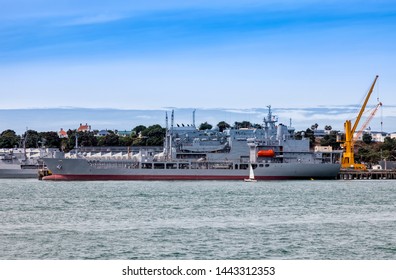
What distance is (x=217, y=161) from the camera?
7850 centimetres

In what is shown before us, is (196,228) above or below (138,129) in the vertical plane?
below

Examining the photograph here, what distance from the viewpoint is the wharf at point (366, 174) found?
8744cm

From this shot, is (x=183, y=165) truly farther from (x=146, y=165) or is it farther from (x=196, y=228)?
(x=196, y=228)

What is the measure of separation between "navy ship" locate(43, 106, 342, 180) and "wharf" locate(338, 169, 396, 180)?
9.78 ft

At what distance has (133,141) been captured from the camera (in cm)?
14438

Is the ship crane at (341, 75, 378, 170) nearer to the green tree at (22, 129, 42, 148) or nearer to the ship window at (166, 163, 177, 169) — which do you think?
the ship window at (166, 163, 177, 169)

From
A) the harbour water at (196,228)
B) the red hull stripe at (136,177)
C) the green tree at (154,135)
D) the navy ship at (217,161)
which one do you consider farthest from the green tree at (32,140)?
the harbour water at (196,228)

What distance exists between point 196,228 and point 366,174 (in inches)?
2550

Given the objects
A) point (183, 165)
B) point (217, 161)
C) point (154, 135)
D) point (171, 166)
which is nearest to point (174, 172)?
point (171, 166)

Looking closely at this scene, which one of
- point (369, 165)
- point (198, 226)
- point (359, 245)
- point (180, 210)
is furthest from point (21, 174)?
point (359, 245)

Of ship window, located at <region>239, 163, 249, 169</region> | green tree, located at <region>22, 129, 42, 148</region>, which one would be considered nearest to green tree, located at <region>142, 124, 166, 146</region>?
green tree, located at <region>22, 129, 42, 148</region>

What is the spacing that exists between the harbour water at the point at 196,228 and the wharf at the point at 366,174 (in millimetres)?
44507

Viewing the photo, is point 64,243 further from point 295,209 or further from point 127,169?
point 127,169

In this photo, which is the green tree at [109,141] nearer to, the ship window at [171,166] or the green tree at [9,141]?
the green tree at [9,141]
